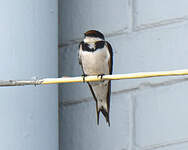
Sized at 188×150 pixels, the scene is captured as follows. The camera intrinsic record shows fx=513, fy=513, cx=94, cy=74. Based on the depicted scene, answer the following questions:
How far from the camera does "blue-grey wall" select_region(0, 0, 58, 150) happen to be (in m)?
1.38

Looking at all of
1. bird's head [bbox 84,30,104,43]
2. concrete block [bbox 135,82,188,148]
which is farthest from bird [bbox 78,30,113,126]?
concrete block [bbox 135,82,188,148]

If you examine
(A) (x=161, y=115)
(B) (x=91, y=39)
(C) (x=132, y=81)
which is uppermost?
(B) (x=91, y=39)

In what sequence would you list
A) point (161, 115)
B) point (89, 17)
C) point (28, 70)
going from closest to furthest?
point (28, 70) → point (161, 115) → point (89, 17)

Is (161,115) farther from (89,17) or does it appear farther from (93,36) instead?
(89,17)

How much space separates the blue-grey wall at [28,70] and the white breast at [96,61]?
10 cm

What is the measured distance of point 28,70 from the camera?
1.48 m

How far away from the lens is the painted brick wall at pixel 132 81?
5.24 ft

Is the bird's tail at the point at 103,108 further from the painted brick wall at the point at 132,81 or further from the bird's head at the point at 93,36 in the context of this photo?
the bird's head at the point at 93,36

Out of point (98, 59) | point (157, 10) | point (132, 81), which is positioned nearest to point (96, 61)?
point (98, 59)

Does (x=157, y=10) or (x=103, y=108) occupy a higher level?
(x=157, y=10)

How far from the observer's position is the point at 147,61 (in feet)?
5.49

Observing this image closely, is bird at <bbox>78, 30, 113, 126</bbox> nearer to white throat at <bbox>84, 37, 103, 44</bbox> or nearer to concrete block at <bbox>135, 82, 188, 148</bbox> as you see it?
white throat at <bbox>84, 37, 103, 44</bbox>

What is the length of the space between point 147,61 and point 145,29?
106 millimetres

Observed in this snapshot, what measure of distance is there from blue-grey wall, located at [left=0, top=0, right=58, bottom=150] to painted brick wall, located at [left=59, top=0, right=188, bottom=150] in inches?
5.8
